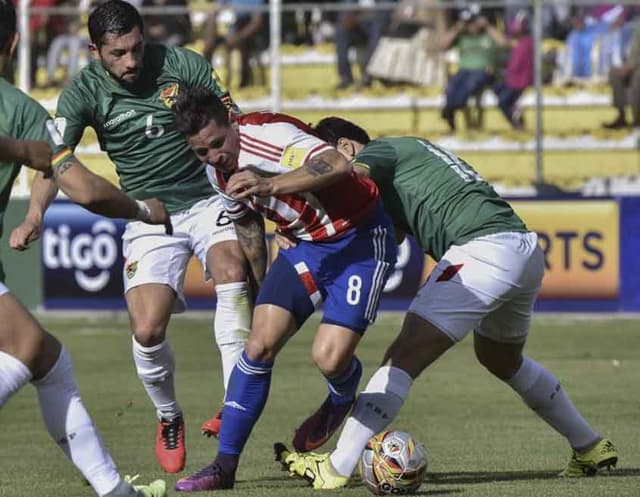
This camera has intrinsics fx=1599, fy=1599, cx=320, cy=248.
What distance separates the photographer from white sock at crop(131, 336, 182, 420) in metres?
9.27

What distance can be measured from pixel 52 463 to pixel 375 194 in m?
2.75

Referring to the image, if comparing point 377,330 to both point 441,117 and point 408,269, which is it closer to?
point 408,269

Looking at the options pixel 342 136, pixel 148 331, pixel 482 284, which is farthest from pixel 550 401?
pixel 148 331

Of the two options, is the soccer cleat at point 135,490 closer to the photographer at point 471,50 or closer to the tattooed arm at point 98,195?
the tattooed arm at point 98,195

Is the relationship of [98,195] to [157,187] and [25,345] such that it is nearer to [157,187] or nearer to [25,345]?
[25,345]

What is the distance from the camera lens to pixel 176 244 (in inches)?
375

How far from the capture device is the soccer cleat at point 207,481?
26.2 feet

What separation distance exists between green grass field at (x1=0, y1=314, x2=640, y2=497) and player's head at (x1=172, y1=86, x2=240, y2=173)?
1676mm

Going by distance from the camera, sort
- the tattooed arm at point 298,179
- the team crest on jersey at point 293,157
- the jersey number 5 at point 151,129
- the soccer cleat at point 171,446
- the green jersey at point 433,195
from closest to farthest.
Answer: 1. the tattooed arm at point 298,179
2. the team crest on jersey at point 293,157
3. the green jersey at point 433,195
4. the soccer cleat at point 171,446
5. the jersey number 5 at point 151,129

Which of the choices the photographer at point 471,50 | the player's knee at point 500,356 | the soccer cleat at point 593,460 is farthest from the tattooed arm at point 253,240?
the photographer at point 471,50

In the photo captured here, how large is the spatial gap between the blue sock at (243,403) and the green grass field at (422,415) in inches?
10.4

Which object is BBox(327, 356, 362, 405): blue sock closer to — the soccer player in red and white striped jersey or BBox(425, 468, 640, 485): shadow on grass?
the soccer player in red and white striped jersey

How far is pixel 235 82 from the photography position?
2264 cm

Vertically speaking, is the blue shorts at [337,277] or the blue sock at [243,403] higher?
the blue shorts at [337,277]
